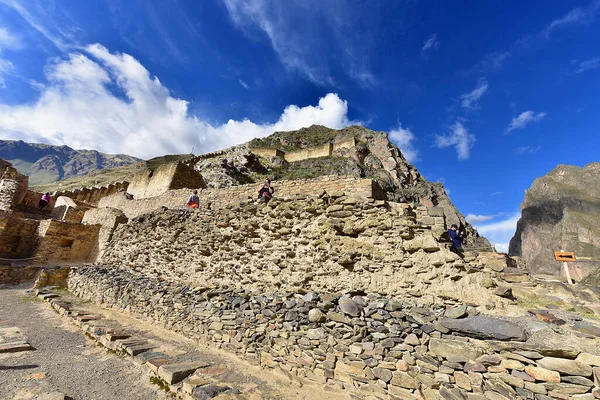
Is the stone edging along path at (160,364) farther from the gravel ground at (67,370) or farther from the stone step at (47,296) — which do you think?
the stone step at (47,296)

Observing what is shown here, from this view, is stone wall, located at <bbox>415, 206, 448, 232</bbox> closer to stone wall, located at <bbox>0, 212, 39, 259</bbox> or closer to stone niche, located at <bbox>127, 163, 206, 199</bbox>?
stone niche, located at <bbox>127, 163, 206, 199</bbox>

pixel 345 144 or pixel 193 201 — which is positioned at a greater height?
pixel 345 144

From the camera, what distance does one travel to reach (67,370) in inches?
175

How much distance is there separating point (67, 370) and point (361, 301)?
5.10 metres

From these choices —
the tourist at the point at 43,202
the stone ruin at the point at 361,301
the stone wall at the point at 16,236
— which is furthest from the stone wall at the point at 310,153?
the stone ruin at the point at 361,301

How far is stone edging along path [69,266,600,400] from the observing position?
10.1ft

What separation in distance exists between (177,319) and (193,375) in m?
2.75

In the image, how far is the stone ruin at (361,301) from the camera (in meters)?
3.33

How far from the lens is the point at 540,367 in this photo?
306 cm

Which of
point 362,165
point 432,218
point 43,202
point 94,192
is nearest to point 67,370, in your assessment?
point 432,218

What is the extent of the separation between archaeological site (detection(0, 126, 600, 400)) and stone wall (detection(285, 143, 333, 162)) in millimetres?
48450

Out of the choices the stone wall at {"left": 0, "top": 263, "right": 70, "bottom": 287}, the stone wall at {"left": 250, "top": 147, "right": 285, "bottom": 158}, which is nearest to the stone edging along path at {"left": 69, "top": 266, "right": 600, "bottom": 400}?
the stone wall at {"left": 0, "top": 263, "right": 70, "bottom": 287}

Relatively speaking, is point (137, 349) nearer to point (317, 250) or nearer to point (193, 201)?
point (317, 250)

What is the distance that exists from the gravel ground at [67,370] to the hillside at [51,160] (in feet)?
603
